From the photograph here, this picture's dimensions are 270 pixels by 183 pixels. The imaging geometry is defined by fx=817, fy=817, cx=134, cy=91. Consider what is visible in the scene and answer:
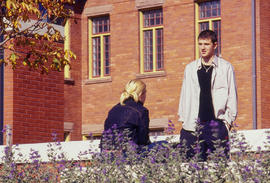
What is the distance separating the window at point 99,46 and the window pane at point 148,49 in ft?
5.14

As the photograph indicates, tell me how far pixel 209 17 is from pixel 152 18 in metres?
2.23

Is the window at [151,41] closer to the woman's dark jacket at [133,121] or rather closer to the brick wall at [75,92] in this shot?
the brick wall at [75,92]

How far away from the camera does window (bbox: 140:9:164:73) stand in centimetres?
2695

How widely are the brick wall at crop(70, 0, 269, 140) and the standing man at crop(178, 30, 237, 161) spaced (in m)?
15.8

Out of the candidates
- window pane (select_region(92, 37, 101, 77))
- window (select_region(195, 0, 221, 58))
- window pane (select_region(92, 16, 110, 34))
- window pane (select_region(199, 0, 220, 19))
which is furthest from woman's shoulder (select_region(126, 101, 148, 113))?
window pane (select_region(92, 16, 110, 34))

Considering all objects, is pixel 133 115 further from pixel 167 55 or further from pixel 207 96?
pixel 167 55

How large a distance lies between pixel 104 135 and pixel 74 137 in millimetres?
19578

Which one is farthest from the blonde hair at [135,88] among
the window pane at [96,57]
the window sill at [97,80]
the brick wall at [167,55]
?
the window pane at [96,57]

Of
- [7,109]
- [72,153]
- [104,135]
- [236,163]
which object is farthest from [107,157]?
[7,109]

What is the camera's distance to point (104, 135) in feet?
26.3

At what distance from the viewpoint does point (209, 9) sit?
84.7 feet

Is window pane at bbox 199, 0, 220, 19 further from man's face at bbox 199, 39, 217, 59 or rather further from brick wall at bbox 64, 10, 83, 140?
man's face at bbox 199, 39, 217, 59

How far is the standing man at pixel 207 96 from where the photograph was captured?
Answer: 8.67m

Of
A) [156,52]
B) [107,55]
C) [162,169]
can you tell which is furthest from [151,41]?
[162,169]
